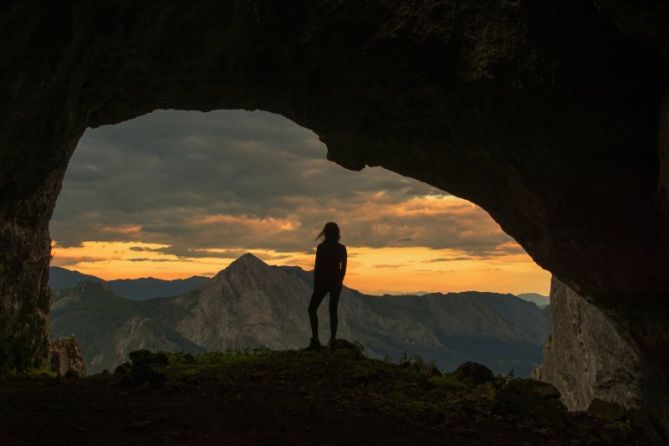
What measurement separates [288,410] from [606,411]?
7.00m

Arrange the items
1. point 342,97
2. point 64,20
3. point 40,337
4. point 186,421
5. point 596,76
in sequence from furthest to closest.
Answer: point 40,337 < point 342,97 < point 596,76 < point 64,20 < point 186,421

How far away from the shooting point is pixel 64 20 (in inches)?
404

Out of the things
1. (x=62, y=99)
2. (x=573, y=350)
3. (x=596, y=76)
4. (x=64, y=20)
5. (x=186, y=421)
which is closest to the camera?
(x=186, y=421)

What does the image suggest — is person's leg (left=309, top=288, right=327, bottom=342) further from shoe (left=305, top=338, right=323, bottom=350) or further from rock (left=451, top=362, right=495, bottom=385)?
rock (left=451, top=362, right=495, bottom=385)

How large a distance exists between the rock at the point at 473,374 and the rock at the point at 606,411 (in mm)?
2566

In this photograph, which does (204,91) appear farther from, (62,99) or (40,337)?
(40,337)

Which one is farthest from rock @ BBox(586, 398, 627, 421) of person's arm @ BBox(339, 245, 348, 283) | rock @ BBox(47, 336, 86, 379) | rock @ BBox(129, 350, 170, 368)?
rock @ BBox(47, 336, 86, 379)

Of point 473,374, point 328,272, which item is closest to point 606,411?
point 473,374

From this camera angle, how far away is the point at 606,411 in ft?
40.9

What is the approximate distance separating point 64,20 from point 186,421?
7.28 m

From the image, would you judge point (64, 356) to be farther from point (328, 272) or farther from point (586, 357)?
point (586, 357)

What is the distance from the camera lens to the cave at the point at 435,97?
10.9m

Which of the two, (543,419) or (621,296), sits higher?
(621,296)

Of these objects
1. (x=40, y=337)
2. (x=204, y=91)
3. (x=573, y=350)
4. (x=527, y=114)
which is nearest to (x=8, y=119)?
(x=204, y=91)
